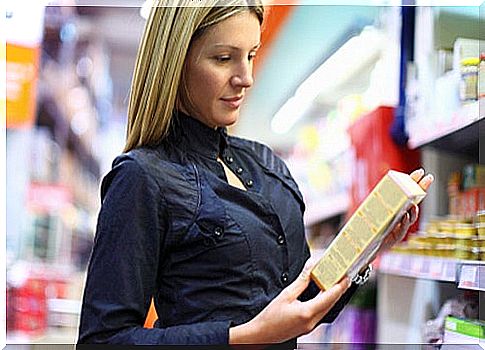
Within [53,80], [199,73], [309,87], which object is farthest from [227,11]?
[53,80]

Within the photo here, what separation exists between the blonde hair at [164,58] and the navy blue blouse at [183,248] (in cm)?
4

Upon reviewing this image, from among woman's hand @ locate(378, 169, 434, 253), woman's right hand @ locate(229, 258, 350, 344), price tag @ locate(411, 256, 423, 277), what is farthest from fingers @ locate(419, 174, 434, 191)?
price tag @ locate(411, 256, 423, 277)

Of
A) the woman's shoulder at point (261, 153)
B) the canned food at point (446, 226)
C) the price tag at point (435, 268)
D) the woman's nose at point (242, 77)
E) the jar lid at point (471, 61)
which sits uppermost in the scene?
the jar lid at point (471, 61)

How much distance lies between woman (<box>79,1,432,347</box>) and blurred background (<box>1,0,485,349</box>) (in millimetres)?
377

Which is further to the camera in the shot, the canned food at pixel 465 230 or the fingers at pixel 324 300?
the canned food at pixel 465 230

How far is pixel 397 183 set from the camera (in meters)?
1.07

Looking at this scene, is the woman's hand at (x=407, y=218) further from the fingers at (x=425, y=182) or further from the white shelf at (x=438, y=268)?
the white shelf at (x=438, y=268)

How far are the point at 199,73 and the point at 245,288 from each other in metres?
0.34

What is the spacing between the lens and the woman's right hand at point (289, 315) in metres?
1.08

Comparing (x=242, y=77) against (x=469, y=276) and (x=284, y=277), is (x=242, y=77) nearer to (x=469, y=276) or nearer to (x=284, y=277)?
(x=284, y=277)

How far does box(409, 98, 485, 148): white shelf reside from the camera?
1.55 m

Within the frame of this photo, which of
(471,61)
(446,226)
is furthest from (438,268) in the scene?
(471,61)

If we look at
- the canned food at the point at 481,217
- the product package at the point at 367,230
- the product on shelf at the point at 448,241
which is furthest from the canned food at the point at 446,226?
the product package at the point at 367,230
